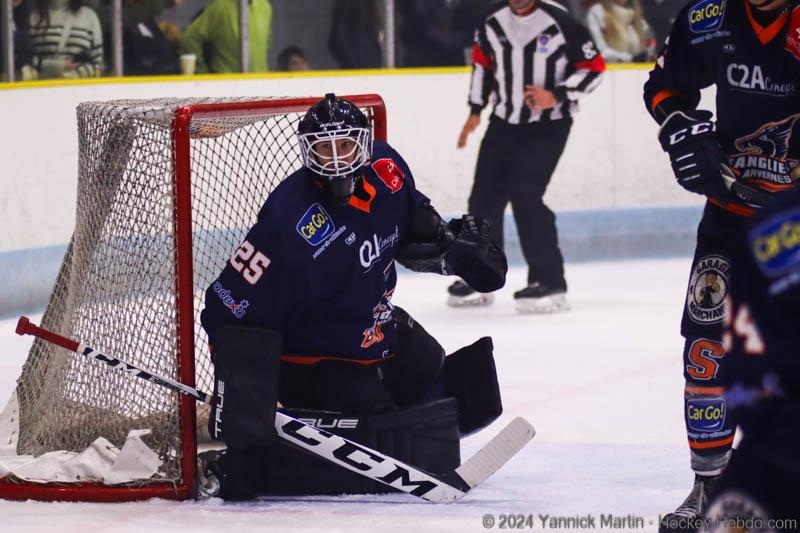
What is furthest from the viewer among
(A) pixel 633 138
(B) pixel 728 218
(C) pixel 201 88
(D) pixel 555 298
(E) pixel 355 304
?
(A) pixel 633 138

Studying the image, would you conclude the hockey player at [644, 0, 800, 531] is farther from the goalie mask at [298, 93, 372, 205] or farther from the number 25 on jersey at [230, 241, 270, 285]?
the number 25 on jersey at [230, 241, 270, 285]

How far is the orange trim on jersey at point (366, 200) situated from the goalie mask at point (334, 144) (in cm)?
6

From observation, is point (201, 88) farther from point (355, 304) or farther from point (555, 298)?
point (355, 304)

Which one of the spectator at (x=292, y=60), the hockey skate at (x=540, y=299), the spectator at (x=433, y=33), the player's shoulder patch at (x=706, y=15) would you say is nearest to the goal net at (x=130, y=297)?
the player's shoulder patch at (x=706, y=15)

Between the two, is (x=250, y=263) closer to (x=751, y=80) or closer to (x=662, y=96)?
(x=662, y=96)

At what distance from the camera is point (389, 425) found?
2938 mm

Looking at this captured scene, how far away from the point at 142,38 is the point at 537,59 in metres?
1.56

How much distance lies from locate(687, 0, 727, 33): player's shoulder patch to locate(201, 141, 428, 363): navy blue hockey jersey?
2.29 feet

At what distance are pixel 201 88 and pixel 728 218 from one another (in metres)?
3.59

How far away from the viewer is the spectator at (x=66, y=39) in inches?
217

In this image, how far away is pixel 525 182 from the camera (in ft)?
18.3

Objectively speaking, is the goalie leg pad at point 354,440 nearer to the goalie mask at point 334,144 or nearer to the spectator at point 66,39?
the goalie mask at point 334,144

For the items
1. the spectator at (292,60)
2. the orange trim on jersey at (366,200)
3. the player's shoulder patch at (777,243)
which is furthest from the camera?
the spectator at (292,60)

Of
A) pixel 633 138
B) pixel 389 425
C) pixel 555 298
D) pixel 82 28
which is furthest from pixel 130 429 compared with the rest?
pixel 633 138
